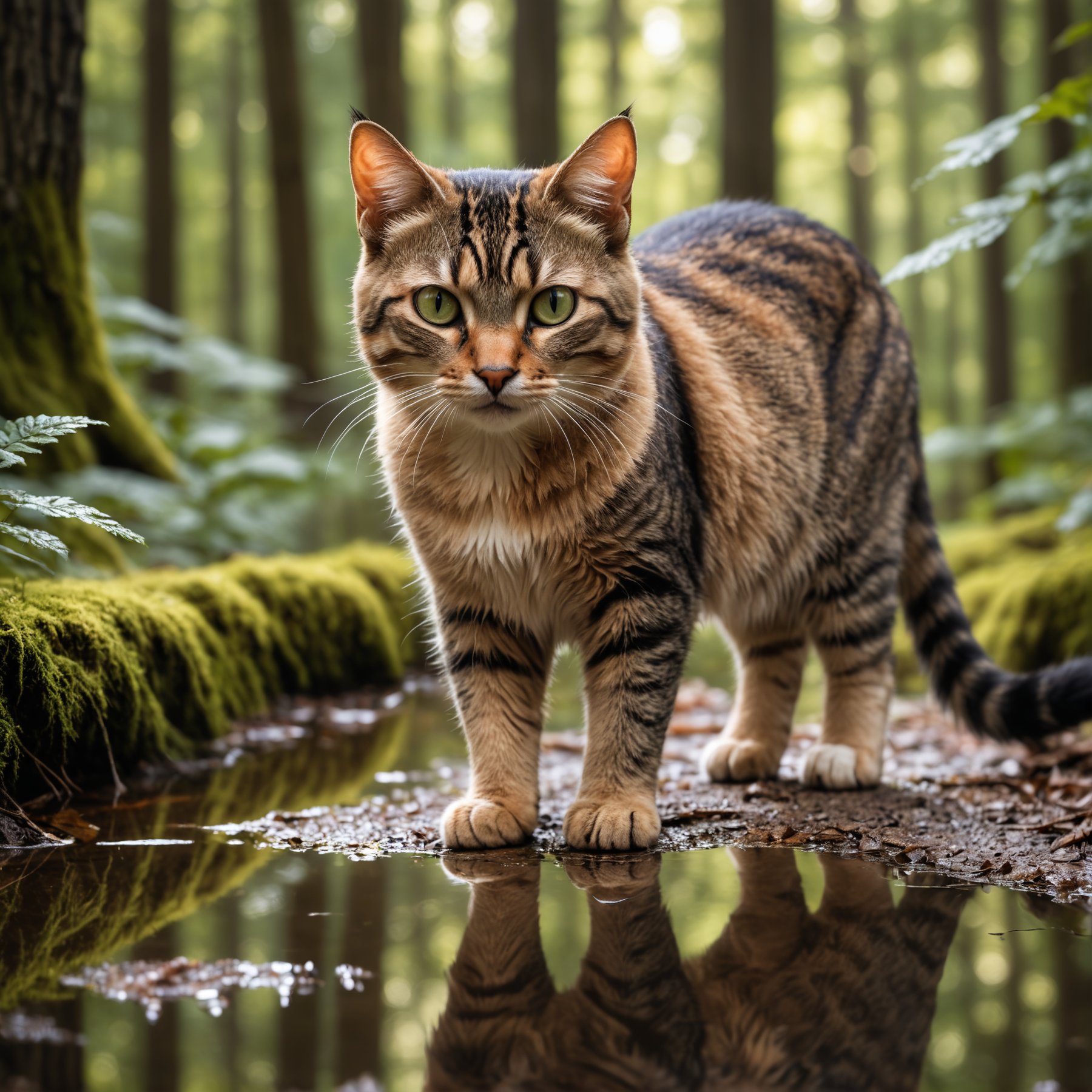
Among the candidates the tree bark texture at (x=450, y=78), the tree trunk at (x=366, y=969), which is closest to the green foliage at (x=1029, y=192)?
the tree trunk at (x=366, y=969)

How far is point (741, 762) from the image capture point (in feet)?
11.9

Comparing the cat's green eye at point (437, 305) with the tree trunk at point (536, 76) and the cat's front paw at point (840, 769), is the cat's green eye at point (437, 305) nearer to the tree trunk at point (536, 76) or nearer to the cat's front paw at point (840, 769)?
the cat's front paw at point (840, 769)

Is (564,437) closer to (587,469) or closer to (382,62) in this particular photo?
(587,469)

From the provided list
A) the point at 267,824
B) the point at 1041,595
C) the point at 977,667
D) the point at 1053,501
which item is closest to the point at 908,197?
the point at 1053,501

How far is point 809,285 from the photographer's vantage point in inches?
153

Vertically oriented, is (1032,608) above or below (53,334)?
below

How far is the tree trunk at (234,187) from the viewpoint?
64.7 feet

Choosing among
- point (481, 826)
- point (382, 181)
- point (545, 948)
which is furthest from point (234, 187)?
point (545, 948)

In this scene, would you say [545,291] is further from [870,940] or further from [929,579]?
[929,579]

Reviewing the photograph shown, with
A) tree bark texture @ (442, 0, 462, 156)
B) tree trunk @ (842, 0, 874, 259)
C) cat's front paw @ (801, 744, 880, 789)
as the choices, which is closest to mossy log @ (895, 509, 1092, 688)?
cat's front paw @ (801, 744, 880, 789)

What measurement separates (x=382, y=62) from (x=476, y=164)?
6.96 meters

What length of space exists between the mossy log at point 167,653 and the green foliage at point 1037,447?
479 cm

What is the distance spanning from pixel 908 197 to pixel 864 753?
898 inches

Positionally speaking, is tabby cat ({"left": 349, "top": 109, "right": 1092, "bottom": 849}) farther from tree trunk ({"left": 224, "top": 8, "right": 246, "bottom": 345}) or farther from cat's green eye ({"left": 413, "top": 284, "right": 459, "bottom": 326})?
tree trunk ({"left": 224, "top": 8, "right": 246, "bottom": 345})
